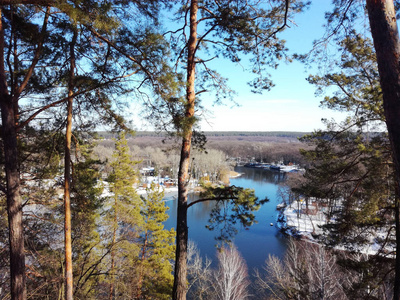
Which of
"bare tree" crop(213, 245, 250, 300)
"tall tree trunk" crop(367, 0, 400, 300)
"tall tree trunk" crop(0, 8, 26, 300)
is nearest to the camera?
"tall tree trunk" crop(367, 0, 400, 300)

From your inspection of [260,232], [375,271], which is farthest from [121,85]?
[260,232]

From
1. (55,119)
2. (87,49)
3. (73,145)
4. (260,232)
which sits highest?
(87,49)

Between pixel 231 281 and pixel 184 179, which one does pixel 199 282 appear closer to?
pixel 231 281

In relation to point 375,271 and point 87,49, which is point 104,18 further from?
point 375,271

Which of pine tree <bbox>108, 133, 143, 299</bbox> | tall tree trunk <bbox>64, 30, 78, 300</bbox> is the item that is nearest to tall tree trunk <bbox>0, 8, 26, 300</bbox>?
tall tree trunk <bbox>64, 30, 78, 300</bbox>

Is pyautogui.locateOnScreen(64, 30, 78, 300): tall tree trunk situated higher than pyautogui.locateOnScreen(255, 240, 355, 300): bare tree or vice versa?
pyautogui.locateOnScreen(64, 30, 78, 300): tall tree trunk

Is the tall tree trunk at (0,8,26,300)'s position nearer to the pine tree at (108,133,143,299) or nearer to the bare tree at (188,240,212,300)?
the pine tree at (108,133,143,299)
